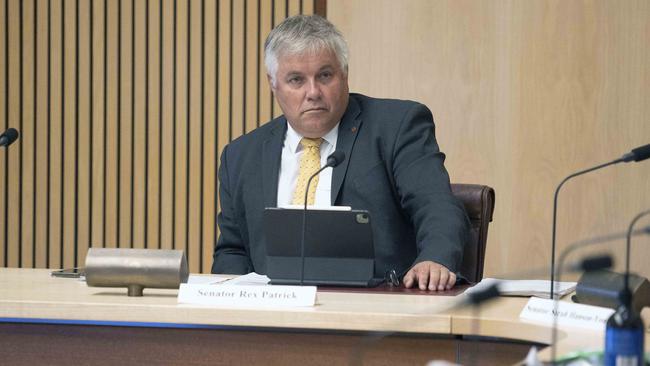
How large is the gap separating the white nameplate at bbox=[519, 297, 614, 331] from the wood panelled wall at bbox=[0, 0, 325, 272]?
10.4 ft

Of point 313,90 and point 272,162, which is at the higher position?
point 313,90

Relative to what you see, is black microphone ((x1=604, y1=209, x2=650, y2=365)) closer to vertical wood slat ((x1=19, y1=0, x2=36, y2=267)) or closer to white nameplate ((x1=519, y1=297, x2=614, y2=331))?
white nameplate ((x1=519, y1=297, x2=614, y2=331))

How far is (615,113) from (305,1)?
153cm

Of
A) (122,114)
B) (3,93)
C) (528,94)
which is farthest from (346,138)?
(3,93)

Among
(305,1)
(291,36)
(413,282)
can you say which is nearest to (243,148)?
(291,36)

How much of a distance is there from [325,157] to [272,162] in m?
0.18

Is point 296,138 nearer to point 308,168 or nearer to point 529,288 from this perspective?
point 308,168

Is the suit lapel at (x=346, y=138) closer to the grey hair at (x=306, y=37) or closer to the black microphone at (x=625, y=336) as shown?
the grey hair at (x=306, y=37)

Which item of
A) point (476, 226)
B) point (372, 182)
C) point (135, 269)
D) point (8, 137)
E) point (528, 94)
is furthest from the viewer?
point (528, 94)

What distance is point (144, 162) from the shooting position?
545 centimetres

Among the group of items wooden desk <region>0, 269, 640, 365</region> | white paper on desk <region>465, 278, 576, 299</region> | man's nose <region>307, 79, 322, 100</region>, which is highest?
man's nose <region>307, 79, 322, 100</region>

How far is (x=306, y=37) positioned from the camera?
351cm

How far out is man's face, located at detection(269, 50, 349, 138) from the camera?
3525 millimetres

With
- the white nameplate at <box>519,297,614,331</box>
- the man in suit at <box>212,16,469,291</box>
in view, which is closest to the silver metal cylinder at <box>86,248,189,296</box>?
the white nameplate at <box>519,297,614,331</box>
